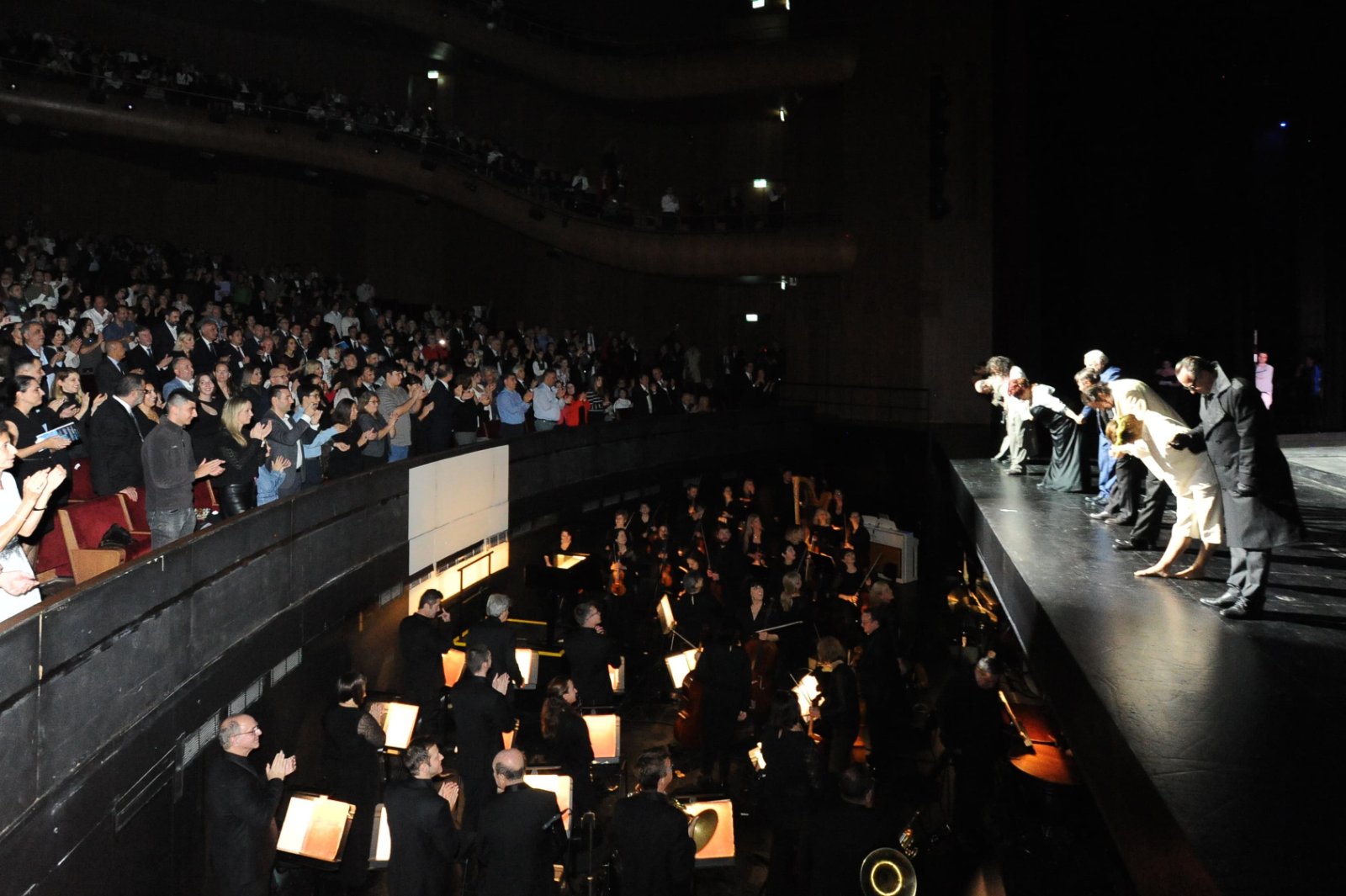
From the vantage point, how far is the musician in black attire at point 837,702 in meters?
8.41

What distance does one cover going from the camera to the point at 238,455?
8.43 m

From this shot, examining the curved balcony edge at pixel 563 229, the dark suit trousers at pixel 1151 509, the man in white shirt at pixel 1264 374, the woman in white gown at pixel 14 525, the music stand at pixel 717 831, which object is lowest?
the music stand at pixel 717 831

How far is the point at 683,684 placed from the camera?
9406 millimetres

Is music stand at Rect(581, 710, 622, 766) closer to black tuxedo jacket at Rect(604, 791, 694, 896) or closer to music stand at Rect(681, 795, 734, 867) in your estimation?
music stand at Rect(681, 795, 734, 867)

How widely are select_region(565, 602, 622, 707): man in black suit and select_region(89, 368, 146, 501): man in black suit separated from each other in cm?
360

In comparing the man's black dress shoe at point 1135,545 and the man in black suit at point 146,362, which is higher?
the man in black suit at point 146,362

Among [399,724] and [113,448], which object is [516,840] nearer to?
[399,724]

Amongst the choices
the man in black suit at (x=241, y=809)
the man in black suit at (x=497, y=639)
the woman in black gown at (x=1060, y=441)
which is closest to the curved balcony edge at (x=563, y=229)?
the woman in black gown at (x=1060, y=441)

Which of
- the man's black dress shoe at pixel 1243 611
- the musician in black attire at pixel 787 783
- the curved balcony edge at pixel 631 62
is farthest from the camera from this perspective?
the curved balcony edge at pixel 631 62

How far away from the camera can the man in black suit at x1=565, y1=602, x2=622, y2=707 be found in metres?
8.97

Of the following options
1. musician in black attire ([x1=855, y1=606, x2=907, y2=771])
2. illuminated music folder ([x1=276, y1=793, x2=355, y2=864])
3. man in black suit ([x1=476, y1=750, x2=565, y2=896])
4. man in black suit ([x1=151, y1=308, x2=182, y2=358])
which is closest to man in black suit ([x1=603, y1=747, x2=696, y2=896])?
man in black suit ([x1=476, y1=750, x2=565, y2=896])

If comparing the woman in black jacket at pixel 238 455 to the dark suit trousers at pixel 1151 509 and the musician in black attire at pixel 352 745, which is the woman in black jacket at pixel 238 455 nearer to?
the musician in black attire at pixel 352 745

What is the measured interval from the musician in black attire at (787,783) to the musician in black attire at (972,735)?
1177 millimetres

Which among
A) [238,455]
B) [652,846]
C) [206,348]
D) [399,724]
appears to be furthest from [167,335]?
[652,846]
